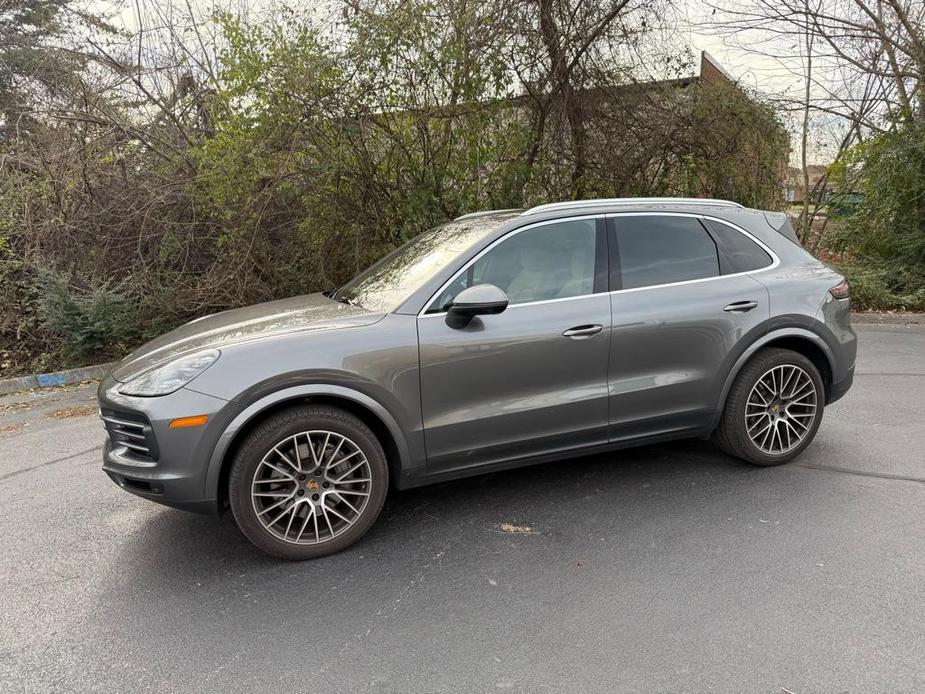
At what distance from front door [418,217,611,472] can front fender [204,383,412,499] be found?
0.81 feet

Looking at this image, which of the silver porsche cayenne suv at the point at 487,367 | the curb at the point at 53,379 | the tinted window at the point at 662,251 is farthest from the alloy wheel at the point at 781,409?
the curb at the point at 53,379

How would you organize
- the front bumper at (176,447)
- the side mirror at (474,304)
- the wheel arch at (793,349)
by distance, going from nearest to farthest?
the front bumper at (176,447), the side mirror at (474,304), the wheel arch at (793,349)

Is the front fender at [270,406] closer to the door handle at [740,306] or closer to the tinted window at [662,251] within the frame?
the tinted window at [662,251]

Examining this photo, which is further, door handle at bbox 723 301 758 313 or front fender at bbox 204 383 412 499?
door handle at bbox 723 301 758 313

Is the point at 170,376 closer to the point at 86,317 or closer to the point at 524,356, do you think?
the point at 524,356

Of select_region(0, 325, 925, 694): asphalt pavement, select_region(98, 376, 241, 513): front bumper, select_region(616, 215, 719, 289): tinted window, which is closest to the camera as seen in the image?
select_region(0, 325, 925, 694): asphalt pavement

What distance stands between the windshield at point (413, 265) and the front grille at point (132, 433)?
1309mm

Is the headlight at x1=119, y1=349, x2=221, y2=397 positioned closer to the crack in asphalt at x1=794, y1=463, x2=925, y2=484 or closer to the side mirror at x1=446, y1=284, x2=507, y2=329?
the side mirror at x1=446, y1=284, x2=507, y2=329

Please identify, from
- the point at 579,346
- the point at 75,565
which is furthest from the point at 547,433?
the point at 75,565

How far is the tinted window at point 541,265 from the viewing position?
3.77 m

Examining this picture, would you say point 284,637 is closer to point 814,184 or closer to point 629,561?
point 629,561

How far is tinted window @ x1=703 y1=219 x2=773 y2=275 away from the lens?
424 cm

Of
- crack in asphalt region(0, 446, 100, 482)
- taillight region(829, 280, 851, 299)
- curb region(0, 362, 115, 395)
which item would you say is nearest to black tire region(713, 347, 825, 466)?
taillight region(829, 280, 851, 299)

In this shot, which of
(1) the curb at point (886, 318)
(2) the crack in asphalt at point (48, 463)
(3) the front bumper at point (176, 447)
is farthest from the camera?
(1) the curb at point (886, 318)
